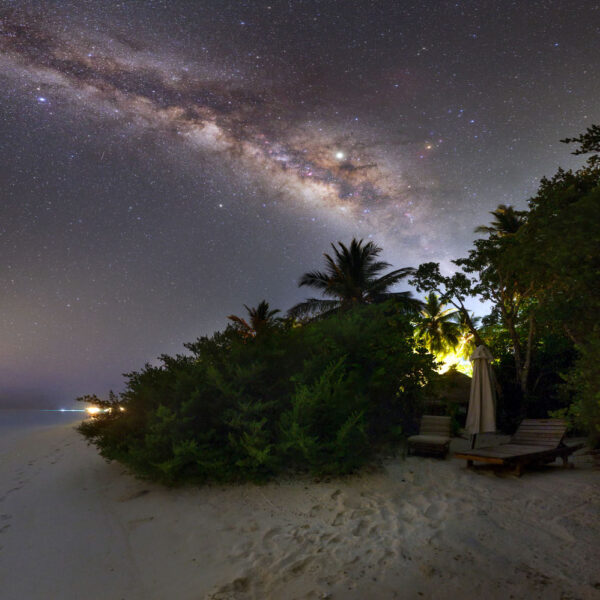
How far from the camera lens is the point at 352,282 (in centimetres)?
2214

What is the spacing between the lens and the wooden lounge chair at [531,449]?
249 inches

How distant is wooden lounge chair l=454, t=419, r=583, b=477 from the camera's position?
6.32 metres

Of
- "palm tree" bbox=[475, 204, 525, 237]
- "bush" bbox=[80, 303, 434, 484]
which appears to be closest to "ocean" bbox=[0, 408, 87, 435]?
"bush" bbox=[80, 303, 434, 484]

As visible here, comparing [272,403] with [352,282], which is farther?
[352,282]

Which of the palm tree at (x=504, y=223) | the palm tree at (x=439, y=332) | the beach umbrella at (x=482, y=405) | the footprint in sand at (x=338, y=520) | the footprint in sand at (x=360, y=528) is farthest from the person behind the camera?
the palm tree at (x=439, y=332)

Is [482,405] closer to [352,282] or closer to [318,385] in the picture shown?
[318,385]

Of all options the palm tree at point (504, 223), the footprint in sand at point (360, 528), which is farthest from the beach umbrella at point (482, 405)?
the palm tree at point (504, 223)

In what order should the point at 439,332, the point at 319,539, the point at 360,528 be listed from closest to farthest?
the point at 319,539 < the point at 360,528 < the point at 439,332

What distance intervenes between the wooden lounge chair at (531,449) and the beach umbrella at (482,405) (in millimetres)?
629

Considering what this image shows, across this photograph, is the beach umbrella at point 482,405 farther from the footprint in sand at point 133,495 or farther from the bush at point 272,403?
the footprint in sand at point 133,495

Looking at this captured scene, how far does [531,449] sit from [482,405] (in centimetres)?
141

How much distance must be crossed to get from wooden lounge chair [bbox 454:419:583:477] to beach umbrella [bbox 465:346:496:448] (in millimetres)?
629

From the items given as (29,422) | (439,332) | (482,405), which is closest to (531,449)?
(482,405)

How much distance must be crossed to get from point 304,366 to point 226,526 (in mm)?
2821
